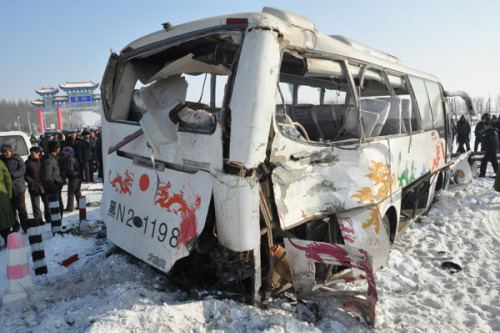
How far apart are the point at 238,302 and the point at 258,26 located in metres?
2.38

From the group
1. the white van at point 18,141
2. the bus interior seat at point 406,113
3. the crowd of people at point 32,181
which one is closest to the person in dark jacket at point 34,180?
the crowd of people at point 32,181

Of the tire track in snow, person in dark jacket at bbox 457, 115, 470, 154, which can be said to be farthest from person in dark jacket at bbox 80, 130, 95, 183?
person in dark jacket at bbox 457, 115, 470, 154

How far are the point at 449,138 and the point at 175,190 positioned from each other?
266 inches

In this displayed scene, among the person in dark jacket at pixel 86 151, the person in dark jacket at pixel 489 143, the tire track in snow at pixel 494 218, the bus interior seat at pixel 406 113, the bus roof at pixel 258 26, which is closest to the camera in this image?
the bus roof at pixel 258 26

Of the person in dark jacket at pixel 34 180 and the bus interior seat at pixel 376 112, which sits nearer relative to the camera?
the bus interior seat at pixel 376 112

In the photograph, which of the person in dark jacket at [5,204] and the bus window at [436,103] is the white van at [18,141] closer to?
the person in dark jacket at [5,204]

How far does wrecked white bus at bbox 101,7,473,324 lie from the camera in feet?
8.76

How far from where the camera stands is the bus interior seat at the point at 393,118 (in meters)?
4.58

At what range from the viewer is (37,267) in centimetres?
421

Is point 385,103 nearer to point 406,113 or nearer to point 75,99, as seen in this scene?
point 406,113

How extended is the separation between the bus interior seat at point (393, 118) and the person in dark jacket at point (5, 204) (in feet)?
19.5

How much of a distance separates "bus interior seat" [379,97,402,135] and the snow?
5.65 feet

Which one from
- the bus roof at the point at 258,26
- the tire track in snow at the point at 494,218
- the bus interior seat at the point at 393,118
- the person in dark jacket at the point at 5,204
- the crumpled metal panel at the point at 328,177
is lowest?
the tire track in snow at the point at 494,218

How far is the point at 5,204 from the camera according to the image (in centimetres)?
543
